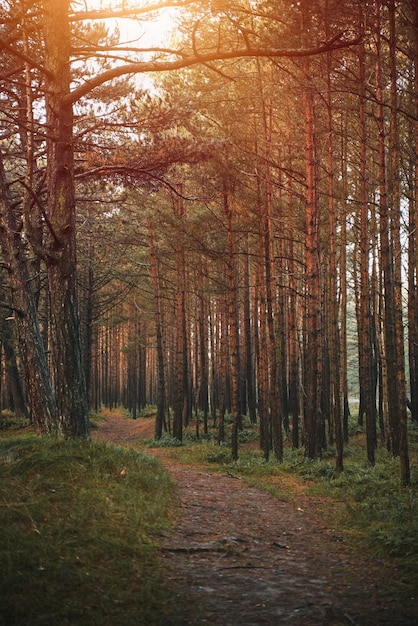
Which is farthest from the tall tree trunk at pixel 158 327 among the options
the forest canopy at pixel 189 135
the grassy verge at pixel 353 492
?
the grassy verge at pixel 353 492

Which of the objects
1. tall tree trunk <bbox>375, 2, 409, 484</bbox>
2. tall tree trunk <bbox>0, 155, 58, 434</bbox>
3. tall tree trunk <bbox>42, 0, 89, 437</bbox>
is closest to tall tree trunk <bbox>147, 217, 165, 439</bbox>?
tall tree trunk <bbox>0, 155, 58, 434</bbox>

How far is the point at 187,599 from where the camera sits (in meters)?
4.54

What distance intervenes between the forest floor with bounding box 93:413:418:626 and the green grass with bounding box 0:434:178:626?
0.30m

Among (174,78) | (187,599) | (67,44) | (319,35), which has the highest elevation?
(174,78)

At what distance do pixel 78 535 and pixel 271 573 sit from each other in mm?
1962

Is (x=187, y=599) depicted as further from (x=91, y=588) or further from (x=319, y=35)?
(x=319, y=35)

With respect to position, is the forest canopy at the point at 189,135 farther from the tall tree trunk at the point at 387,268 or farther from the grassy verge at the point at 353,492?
the grassy verge at the point at 353,492

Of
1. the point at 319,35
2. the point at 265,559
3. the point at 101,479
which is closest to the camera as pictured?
the point at 265,559

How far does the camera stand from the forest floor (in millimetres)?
4293

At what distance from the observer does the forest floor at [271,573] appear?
4.29 m

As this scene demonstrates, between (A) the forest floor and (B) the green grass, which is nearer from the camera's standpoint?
(B) the green grass

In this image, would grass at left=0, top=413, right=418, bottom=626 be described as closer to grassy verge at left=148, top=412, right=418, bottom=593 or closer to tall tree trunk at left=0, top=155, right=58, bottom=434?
grassy verge at left=148, top=412, right=418, bottom=593

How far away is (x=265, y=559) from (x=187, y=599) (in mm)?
1501

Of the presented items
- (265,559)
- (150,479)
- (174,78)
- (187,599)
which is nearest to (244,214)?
(174,78)
